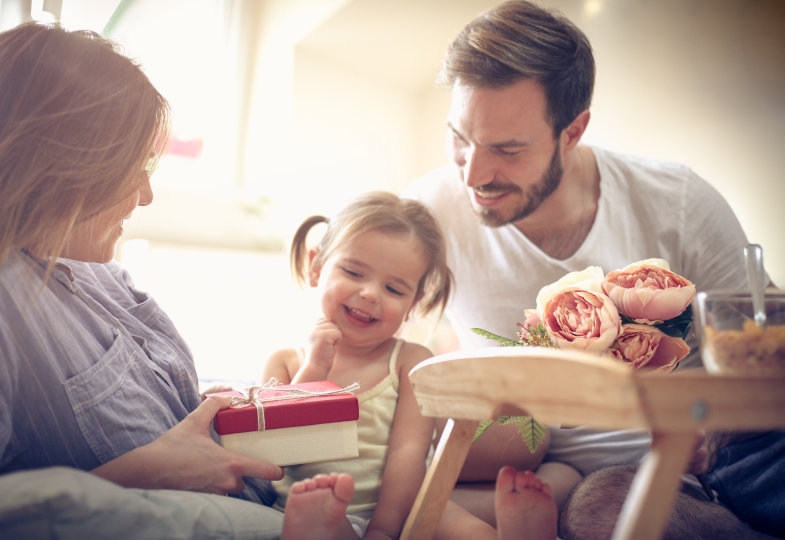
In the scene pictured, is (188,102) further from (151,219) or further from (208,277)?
(208,277)

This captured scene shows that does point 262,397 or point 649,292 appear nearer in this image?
point 649,292

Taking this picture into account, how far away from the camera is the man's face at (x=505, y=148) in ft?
4.47

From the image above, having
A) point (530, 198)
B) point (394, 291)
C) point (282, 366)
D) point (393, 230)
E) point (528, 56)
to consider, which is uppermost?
point (528, 56)

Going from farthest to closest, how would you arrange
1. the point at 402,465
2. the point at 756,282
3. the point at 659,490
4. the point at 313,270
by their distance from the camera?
the point at 313,270 → the point at 402,465 → the point at 756,282 → the point at 659,490

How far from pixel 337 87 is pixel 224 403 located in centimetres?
253

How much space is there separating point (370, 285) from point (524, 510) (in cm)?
59

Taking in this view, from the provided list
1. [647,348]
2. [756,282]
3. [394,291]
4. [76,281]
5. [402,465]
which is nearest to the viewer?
[756,282]

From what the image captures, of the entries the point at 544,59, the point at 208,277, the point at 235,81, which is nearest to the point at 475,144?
the point at 544,59

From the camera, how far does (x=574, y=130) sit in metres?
1.51

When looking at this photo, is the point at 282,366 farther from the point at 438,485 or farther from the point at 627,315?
the point at 627,315

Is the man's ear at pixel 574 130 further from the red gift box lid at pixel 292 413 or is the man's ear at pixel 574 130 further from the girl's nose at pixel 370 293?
the red gift box lid at pixel 292 413

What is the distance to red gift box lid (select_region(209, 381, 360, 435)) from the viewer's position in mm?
870

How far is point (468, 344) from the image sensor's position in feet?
5.36

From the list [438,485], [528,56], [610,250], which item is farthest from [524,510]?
[528,56]
